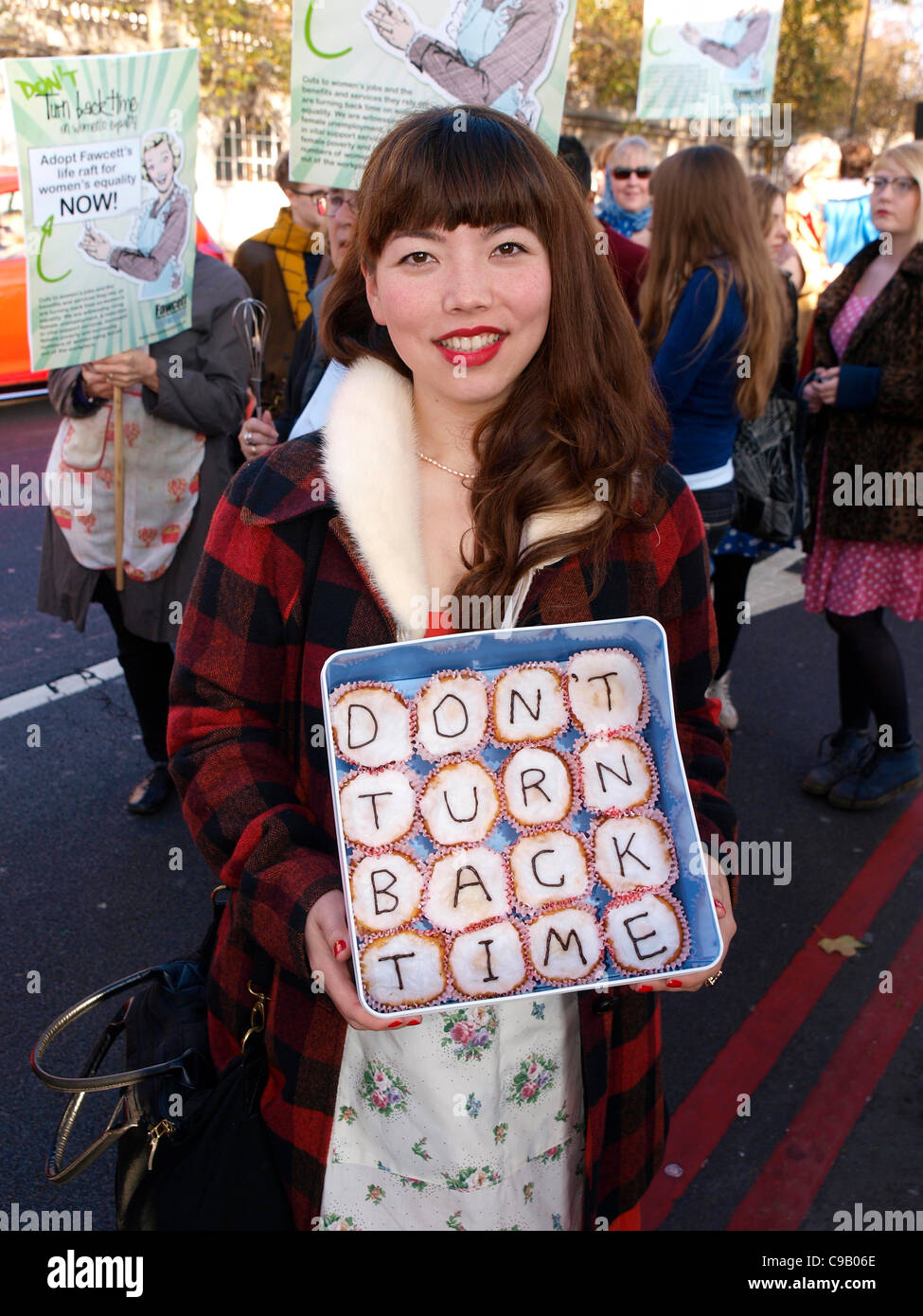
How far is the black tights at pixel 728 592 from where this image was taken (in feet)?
14.7

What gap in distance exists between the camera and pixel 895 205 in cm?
380

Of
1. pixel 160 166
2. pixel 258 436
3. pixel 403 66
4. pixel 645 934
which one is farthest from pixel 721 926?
pixel 160 166

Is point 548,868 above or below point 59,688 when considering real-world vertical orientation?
above

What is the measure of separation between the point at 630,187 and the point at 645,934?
7307mm

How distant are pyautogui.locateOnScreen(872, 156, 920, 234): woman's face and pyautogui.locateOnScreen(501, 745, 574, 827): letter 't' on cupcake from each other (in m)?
3.21

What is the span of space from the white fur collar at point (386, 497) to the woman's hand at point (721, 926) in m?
0.43

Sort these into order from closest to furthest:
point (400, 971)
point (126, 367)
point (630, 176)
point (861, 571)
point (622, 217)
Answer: point (400, 971), point (126, 367), point (861, 571), point (630, 176), point (622, 217)

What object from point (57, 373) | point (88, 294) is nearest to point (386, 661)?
point (88, 294)

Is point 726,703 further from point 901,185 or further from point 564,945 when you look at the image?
point 564,945

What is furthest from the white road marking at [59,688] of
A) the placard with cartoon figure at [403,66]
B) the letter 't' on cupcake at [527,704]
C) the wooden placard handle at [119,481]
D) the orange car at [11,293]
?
the orange car at [11,293]

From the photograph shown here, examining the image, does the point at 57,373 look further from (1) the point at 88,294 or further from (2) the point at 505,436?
(2) the point at 505,436

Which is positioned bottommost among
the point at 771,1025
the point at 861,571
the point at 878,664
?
the point at 771,1025

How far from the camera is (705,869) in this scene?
140 cm

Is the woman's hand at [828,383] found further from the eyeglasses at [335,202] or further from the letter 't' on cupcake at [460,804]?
the letter 't' on cupcake at [460,804]
